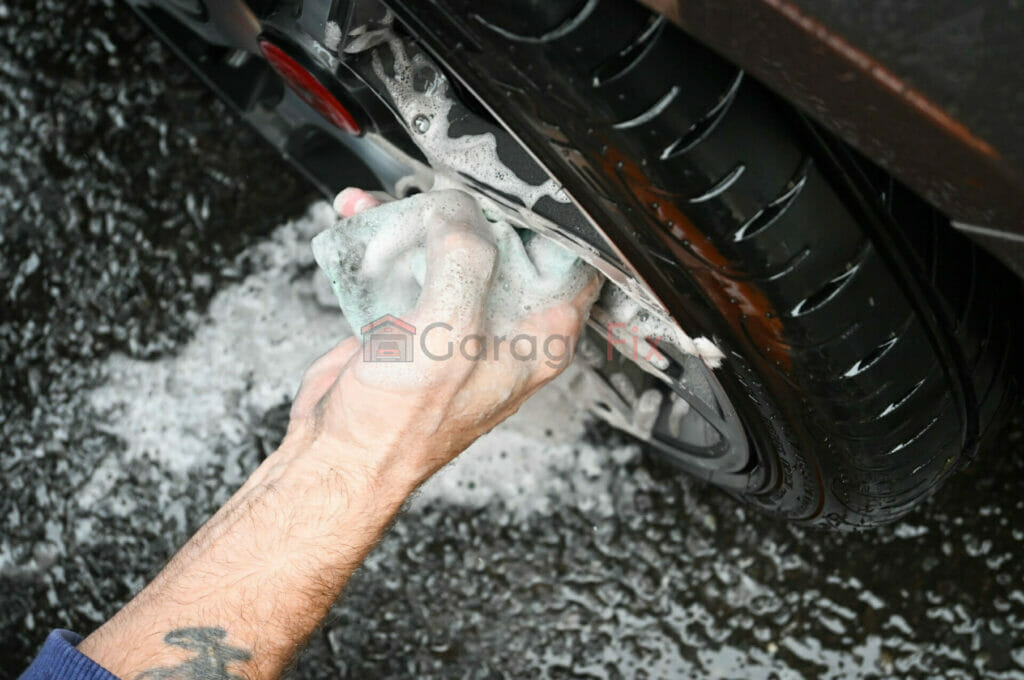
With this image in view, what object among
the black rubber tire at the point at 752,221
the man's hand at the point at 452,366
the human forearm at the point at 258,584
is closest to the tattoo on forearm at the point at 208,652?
the human forearm at the point at 258,584

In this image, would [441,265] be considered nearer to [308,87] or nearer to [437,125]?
[437,125]

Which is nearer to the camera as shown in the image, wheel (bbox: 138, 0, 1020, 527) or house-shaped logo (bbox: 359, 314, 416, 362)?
wheel (bbox: 138, 0, 1020, 527)

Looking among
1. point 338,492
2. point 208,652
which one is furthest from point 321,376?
point 208,652

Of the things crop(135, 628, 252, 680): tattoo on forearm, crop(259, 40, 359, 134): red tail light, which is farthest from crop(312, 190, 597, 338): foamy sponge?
Answer: crop(135, 628, 252, 680): tattoo on forearm

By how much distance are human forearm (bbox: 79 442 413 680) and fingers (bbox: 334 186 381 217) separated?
0.96ft

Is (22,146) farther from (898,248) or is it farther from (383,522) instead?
(898,248)

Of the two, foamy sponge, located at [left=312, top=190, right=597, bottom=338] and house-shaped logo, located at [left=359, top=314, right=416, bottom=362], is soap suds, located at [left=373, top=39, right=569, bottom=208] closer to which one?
foamy sponge, located at [left=312, top=190, right=597, bottom=338]

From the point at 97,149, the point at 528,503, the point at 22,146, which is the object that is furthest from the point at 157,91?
the point at 528,503

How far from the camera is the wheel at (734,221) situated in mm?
628

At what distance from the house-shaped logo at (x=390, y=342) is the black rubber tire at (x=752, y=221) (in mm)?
248

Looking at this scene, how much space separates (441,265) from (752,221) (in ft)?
1.08

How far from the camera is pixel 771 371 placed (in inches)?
30.2

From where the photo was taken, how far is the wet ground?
131 cm

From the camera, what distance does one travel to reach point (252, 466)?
1.42 m
